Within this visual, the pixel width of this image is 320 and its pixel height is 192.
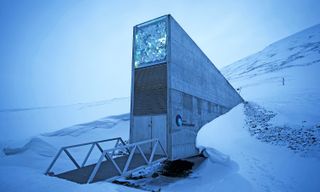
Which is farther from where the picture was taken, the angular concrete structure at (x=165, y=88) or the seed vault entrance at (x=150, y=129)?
the angular concrete structure at (x=165, y=88)

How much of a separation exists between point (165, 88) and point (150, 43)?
109 inches

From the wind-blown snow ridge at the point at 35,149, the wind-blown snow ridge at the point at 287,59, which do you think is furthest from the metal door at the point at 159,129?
the wind-blown snow ridge at the point at 287,59

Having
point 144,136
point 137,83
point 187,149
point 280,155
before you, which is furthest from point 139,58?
point 280,155

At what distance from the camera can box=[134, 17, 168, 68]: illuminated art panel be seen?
918cm

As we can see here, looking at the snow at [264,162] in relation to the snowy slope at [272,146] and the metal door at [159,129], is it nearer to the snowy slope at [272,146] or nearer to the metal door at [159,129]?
the snowy slope at [272,146]

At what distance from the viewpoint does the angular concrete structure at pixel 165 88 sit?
8.65 m

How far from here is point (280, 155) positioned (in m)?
7.20

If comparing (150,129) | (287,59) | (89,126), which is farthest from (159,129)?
(287,59)

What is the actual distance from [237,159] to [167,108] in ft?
12.3

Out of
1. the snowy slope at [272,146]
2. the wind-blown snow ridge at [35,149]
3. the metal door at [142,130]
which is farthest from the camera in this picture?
the wind-blown snow ridge at [35,149]

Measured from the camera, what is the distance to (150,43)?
9641 millimetres

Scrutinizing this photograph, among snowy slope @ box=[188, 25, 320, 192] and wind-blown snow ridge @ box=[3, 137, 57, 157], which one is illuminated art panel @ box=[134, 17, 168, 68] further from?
wind-blown snow ridge @ box=[3, 137, 57, 157]

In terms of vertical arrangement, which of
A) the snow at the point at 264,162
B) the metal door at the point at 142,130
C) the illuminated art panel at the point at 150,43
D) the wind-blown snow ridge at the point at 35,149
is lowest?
the wind-blown snow ridge at the point at 35,149

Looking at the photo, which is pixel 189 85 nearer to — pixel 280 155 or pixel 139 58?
pixel 139 58
